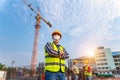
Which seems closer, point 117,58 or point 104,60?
point 117,58

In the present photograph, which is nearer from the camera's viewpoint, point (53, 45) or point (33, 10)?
point (53, 45)

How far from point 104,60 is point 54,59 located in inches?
3412

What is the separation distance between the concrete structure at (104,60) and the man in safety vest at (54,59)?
83145 millimetres

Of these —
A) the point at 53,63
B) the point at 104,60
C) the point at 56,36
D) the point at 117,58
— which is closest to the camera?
the point at 53,63

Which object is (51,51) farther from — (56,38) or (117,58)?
(117,58)

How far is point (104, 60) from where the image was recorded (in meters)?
85.1

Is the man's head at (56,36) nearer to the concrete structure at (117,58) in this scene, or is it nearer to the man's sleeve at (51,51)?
the man's sleeve at (51,51)

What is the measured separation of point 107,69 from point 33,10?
53.5m

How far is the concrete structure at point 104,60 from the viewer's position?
8141cm

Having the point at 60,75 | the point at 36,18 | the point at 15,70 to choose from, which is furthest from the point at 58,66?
the point at 36,18

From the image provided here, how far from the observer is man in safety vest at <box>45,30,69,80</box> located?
2.91 metres

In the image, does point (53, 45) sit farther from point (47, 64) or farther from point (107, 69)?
point (107, 69)

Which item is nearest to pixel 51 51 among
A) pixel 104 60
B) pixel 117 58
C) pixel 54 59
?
pixel 54 59

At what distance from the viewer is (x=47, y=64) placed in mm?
2998
